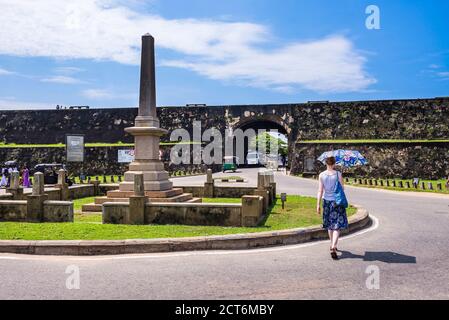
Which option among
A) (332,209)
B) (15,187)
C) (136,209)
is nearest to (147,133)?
(136,209)

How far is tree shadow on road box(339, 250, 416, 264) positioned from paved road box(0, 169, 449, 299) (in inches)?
0.6

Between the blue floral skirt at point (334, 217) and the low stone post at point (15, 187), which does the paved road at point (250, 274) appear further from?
the low stone post at point (15, 187)

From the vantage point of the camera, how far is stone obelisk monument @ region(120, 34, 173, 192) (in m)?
12.1

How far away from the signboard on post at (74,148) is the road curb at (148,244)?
2929 centimetres

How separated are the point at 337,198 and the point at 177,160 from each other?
3483cm

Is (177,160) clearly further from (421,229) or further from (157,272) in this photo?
(157,272)

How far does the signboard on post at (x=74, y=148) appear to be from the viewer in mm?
34763

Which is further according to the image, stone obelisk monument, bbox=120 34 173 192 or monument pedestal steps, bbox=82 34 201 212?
stone obelisk monument, bbox=120 34 173 192

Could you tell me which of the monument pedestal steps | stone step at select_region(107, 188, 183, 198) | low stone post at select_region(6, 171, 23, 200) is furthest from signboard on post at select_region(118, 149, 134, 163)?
stone step at select_region(107, 188, 183, 198)

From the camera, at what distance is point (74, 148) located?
115 feet

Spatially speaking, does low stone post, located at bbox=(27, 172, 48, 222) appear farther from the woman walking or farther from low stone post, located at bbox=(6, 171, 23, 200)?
the woman walking

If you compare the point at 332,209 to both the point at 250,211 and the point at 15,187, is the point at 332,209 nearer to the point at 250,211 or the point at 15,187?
the point at 250,211

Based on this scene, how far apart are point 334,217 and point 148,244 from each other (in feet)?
10.0

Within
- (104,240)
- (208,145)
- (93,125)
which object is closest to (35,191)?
(104,240)
